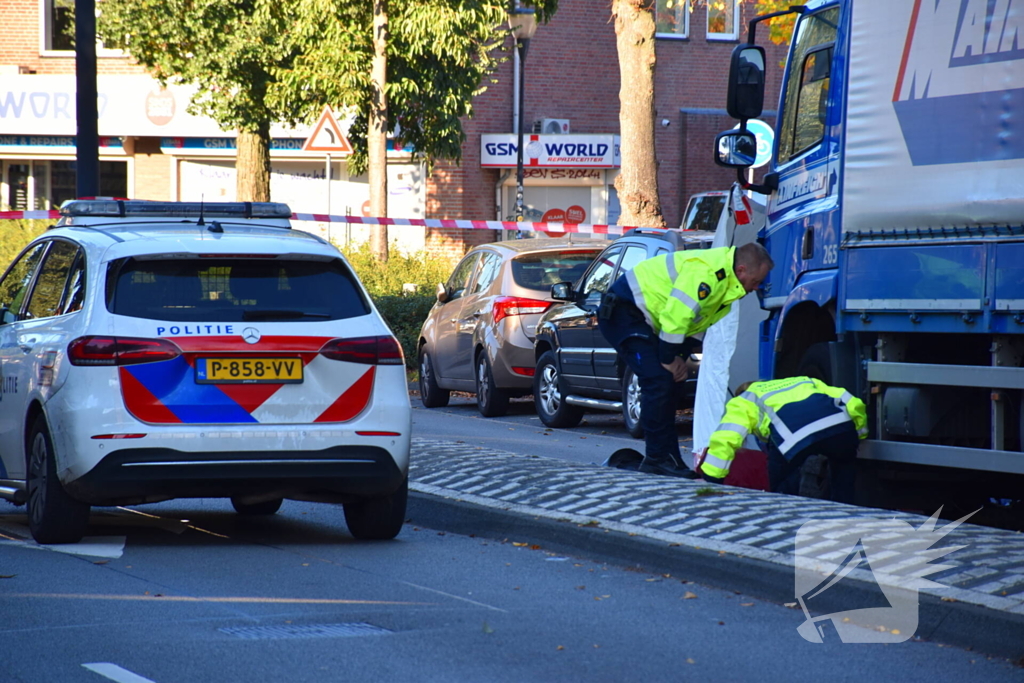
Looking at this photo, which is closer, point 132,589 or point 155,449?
point 132,589

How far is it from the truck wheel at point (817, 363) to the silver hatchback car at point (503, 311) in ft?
21.9

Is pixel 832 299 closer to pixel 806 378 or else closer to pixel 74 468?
pixel 806 378

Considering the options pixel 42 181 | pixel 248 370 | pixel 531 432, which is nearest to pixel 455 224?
pixel 531 432

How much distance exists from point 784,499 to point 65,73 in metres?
29.9

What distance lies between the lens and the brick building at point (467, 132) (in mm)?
33812

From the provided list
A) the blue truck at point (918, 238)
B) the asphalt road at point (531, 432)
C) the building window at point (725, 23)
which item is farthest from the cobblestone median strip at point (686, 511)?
the building window at point (725, 23)

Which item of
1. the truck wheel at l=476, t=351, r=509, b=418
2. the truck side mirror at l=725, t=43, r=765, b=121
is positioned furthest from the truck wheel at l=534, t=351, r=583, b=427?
the truck side mirror at l=725, t=43, r=765, b=121

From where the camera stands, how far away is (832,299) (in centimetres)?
826

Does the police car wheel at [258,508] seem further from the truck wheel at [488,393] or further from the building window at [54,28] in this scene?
the building window at [54,28]

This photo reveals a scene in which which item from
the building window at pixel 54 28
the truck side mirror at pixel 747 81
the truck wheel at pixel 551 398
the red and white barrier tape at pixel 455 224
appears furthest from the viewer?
the building window at pixel 54 28

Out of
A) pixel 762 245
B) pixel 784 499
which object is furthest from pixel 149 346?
pixel 762 245

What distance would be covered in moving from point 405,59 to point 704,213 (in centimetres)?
671

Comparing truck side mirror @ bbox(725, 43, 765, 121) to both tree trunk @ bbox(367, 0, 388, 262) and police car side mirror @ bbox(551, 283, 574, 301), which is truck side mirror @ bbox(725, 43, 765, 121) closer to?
police car side mirror @ bbox(551, 283, 574, 301)

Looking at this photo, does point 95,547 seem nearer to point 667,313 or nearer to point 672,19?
point 667,313
